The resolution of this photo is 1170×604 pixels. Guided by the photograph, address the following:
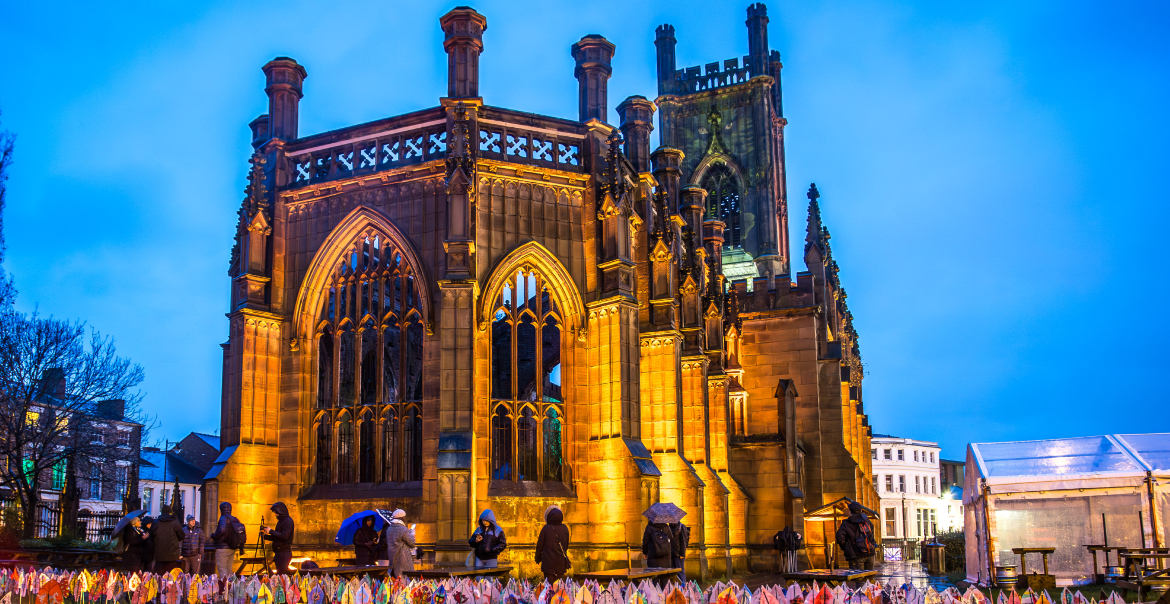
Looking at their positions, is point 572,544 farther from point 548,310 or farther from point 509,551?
point 548,310

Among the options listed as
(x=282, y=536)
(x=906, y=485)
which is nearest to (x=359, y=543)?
(x=282, y=536)

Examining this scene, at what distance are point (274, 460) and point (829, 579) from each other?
12.4 metres

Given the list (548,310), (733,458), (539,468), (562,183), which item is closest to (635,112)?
(562,183)

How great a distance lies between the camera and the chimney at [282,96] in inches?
901

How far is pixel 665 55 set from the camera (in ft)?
185

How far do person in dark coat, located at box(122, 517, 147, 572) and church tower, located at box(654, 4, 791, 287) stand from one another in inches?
Answer: 1427

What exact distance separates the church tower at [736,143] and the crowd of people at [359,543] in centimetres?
3378

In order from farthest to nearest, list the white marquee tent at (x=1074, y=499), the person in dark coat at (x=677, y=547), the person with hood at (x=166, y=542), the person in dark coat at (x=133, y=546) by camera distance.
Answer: the white marquee tent at (x=1074, y=499) → the person in dark coat at (x=677, y=547) → the person in dark coat at (x=133, y=546) → the person with hood at (x=166, y=542)

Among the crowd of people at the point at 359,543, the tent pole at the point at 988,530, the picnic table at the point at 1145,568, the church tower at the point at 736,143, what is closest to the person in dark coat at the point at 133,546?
the crowd of people at the point at 359,543

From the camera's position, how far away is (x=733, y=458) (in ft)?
98.7

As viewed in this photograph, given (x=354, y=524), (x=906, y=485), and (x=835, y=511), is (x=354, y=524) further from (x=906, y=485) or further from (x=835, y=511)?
(x=906, y=485)

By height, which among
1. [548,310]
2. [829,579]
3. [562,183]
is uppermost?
[562,183]

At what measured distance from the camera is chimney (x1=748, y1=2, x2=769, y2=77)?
177ft

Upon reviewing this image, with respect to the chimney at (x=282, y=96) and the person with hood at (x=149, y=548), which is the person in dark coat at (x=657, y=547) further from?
the chimney at (x=282, y=96)
